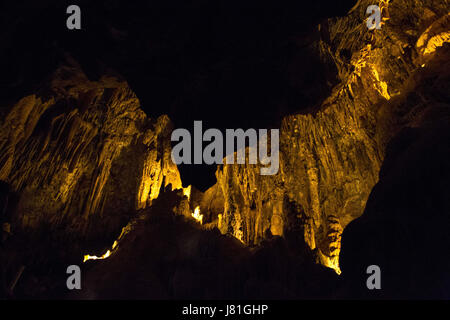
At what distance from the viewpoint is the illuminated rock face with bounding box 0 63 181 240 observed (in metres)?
7.03

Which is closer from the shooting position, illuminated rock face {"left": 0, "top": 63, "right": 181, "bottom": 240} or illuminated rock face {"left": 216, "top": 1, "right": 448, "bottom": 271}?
illuminated rock face {"left": 216, "top": 1, "right": 448, "bottom": 271}

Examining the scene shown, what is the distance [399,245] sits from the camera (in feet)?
13.2

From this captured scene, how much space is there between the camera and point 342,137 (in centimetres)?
864

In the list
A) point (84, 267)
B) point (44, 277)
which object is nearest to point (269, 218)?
point (84, 267)

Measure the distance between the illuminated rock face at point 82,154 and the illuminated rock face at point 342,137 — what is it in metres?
2.75

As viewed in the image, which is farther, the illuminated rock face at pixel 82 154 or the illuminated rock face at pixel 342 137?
the illuminated rock face at pixel 82 154

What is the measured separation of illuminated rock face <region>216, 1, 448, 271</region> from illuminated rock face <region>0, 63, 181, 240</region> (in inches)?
108

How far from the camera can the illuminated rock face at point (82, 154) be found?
7.03m

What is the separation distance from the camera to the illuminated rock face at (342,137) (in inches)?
271

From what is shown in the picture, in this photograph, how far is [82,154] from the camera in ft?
28.5

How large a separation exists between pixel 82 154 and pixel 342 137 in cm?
745

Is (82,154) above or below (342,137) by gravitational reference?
below
